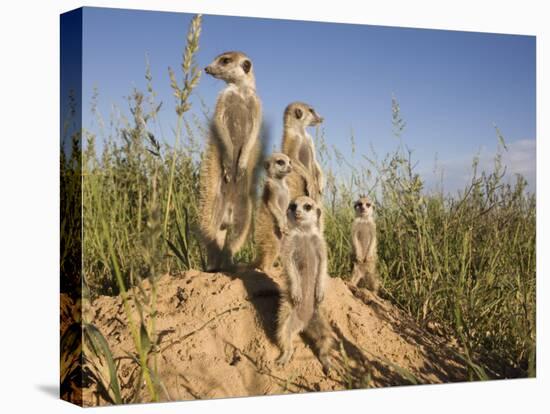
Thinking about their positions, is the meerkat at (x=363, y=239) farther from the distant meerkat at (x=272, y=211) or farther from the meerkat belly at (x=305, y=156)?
the distant meerkat at (x=272, y=211)

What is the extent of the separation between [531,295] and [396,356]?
1.57 metres

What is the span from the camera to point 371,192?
8.47 meters

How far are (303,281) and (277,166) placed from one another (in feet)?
3.25

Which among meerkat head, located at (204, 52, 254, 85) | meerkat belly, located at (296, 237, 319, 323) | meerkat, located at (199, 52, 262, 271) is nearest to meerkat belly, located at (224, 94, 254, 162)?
meerkat, located at (199, 52, 262, 271)

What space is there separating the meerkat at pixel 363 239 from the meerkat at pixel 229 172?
3.24 ft

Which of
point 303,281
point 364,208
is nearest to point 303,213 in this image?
point 303,281

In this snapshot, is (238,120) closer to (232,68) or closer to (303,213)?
(232,68)

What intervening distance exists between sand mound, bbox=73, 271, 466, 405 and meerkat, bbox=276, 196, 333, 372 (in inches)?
3.8

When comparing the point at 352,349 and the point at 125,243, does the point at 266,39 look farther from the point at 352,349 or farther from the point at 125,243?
the point at 352,349

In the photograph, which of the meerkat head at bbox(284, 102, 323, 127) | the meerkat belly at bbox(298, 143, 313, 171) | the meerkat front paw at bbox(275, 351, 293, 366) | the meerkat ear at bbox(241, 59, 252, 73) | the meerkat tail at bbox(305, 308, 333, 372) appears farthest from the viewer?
the meerkat belly at bbox(298, 143, 313, 171)

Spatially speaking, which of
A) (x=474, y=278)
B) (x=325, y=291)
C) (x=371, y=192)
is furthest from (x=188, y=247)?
(x=474, y=278)

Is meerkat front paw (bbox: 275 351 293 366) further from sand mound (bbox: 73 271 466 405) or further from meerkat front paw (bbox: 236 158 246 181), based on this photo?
meerkat front paw (bbox: 236 158 246 181)

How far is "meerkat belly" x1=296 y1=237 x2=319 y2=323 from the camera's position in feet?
24.5

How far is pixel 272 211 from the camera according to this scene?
782 cm
